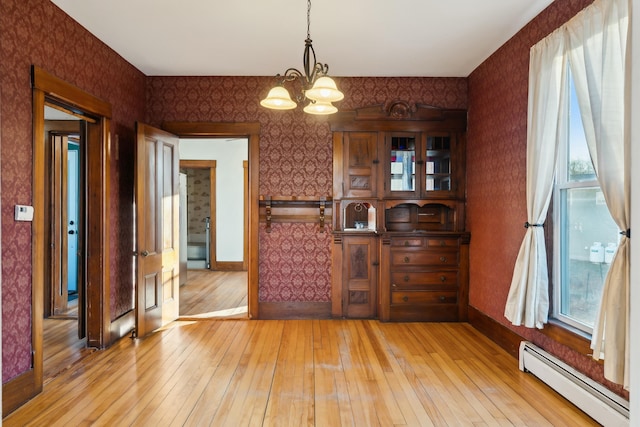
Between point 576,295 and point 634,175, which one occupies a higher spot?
point 634,175

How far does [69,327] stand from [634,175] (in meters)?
5.17

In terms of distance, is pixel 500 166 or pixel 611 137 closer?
pixel 611 137

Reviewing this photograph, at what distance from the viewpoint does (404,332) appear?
425cm

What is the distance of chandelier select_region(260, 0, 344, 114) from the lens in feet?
8.11

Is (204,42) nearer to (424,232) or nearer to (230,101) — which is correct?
(230,101)

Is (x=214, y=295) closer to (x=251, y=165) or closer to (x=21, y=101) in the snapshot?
(x=251, y=165)

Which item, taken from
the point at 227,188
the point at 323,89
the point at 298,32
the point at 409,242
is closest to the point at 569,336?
the point at 409,242

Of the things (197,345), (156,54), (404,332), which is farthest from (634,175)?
(156,54)

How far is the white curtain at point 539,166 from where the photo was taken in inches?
116

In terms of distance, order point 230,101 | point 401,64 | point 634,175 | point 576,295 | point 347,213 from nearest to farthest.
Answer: point 634,175 < point 576,295 < point 401,64 < point 230,101 < point 347,213

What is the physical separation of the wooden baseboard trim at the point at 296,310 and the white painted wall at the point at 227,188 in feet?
11.6

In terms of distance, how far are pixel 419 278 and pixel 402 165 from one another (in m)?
1.37

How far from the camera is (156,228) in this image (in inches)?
169

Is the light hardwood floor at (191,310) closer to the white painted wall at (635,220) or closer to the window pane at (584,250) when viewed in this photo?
the window pane at (584,250)
